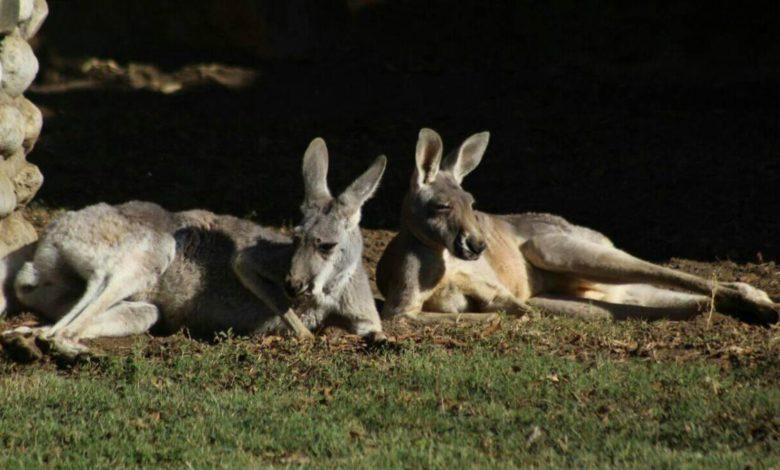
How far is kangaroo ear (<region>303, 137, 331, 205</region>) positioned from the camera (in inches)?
329

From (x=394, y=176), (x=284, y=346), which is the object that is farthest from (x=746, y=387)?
(x=394, y=176)

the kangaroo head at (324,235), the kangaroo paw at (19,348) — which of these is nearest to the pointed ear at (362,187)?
the kangaroo head at (324,235)

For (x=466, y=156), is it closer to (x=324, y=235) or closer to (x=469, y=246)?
(x=469, y=246)

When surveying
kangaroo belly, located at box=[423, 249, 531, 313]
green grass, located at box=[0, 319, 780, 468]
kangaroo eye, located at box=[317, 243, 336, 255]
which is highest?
kangaroo eye, located at box=[317, 243, 336, 255]

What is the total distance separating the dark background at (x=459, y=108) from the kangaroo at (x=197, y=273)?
274 centimetres

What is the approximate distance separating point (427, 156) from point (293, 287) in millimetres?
1940

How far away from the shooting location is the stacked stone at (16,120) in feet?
28.0

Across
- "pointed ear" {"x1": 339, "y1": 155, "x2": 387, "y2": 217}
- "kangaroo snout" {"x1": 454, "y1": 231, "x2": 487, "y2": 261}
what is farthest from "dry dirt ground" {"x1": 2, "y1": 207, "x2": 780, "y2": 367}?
"pointed ear" {"x1": 339, "y1": 155, "x2": 387, "y2": 217}

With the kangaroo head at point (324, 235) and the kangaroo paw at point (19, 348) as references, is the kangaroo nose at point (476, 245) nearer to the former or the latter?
the kangaroo head at point (324, 235)

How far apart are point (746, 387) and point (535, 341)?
4.93 ft

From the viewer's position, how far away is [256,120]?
13.9 metres

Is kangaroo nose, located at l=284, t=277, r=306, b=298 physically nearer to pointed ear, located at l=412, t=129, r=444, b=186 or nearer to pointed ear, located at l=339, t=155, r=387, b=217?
pointed ear, located at l=339, t=155, r=387, b=217

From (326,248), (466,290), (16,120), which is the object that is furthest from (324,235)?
(16,120)

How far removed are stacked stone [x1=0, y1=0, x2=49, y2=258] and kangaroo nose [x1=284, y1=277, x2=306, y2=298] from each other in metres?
2.00
